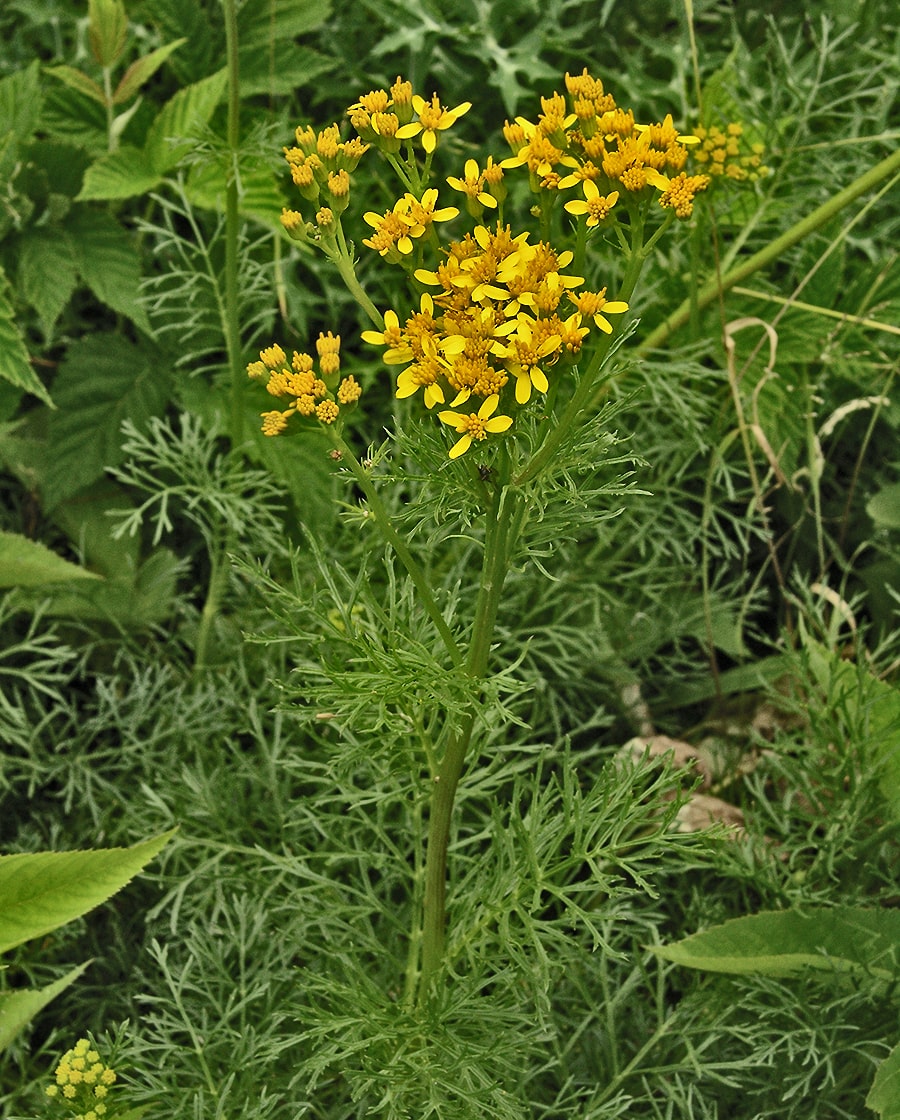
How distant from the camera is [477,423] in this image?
81 cm

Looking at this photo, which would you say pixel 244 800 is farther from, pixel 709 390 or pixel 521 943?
pixel 709 390

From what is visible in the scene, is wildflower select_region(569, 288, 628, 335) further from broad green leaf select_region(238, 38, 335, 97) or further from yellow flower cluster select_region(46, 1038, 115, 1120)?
broad green leaf select_region(238, 38, 335, 97)

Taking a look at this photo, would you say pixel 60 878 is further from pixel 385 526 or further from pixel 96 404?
pixel 96 404

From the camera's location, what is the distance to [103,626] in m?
1.77

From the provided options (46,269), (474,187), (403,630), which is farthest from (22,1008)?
(46,269)

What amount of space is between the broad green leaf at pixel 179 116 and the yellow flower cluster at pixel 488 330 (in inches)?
35.5

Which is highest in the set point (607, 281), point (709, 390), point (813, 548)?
point (607, 281)

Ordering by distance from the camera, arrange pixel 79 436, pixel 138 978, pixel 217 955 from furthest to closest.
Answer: pixel 79 436
pixel 138 978
pixel 217 955

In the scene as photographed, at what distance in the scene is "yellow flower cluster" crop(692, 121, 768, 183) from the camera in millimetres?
1423

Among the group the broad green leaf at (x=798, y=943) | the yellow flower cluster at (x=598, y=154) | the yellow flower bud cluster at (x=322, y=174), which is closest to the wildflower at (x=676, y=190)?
the yellow flower cluster at (x=598, y=154)

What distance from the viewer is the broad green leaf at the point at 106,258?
1636 mm

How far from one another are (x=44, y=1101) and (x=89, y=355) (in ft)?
3.24

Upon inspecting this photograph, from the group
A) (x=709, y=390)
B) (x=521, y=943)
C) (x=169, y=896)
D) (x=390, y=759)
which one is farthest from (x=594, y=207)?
(x=709, y=390)

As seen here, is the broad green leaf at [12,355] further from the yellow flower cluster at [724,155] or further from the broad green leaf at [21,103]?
the yellow flower cluster at [724,155]
